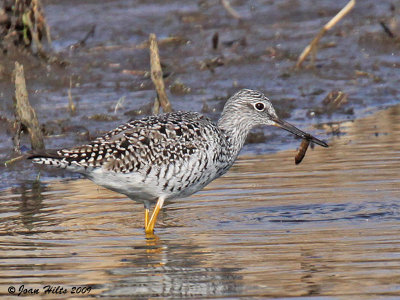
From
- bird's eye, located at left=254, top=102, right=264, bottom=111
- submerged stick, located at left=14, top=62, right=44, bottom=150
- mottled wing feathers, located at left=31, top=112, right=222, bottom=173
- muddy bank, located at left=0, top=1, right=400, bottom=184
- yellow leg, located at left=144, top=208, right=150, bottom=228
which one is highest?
mottled wing feathers, located at left=31, top=112, right=222, bottom=173

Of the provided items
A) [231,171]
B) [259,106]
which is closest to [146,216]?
[259,106]

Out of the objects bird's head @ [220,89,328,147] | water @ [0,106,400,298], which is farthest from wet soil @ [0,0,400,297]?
bird's head @ [220,89,328,147]

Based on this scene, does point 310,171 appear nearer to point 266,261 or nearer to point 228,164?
point 228,164

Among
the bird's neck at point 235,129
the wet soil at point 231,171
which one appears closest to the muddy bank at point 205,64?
the wet soil at point 231,171

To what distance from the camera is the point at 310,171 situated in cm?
1105

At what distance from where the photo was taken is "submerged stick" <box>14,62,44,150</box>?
1116cm

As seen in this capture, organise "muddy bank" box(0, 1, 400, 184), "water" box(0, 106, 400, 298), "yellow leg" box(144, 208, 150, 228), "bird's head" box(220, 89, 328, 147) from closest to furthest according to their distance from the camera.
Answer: "water" box(0, 106, 400, 298) → "yellow leg" box(144, 208, 150, 228) → "bird's head" box(220, 89, 328, 147) → "muddy bank" box(0, 1, 400, 184)

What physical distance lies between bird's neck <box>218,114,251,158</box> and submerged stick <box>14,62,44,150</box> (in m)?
2.53

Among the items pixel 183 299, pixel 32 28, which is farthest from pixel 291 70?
pixel 183 299

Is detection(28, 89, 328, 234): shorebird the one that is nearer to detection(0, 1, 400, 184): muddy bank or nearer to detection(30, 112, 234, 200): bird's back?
detection(30, 112, 234, 200): bird's back

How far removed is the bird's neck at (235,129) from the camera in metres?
9.66

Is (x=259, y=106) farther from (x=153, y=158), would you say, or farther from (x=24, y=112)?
(x=24, y=112)

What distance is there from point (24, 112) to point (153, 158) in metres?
3.12

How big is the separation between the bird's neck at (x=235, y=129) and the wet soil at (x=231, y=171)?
1.98 feet
